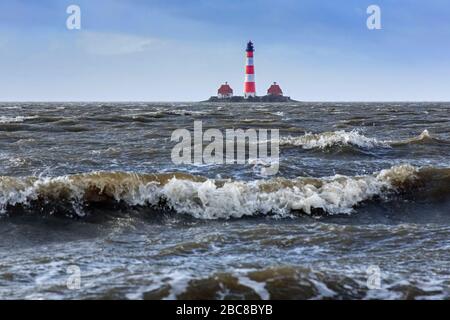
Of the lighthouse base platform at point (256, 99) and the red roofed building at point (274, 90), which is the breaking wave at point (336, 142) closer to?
the lighthouse base platform at point (256, 99)

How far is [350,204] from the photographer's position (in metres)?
9.33

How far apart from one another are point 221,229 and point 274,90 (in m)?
139

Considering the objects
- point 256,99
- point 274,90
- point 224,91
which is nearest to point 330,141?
point 256,99

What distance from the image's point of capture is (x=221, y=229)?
302 inches

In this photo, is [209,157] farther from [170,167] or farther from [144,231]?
[144,231]

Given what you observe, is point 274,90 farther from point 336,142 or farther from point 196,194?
point 196,194

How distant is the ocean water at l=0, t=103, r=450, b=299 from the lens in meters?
5.13

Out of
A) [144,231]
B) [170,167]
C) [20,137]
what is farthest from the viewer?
[20,137]

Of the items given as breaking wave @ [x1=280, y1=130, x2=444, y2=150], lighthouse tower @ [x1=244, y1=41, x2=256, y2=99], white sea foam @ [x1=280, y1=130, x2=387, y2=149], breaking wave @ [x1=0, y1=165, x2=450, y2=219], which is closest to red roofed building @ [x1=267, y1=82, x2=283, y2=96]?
lighthouse tower @ [x1=244, y1=41, x2=256, y2=99]

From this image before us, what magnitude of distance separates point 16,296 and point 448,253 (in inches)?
186

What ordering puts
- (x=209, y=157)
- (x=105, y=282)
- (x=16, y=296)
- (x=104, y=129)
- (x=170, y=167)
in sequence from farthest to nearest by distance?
1. (x=104, y=129)
2. (x=209, y=157)
3. (x=170, y=167)
4. (x=105, y=282)
5. (x=16, y=296)

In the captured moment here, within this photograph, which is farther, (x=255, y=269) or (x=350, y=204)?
(x=350, y=204)

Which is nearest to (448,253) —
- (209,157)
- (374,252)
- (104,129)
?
(374,252)

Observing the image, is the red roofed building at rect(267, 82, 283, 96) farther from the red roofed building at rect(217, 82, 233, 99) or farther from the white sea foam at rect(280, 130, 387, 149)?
the white sea foam at rect(280, 130, 387, 149)
